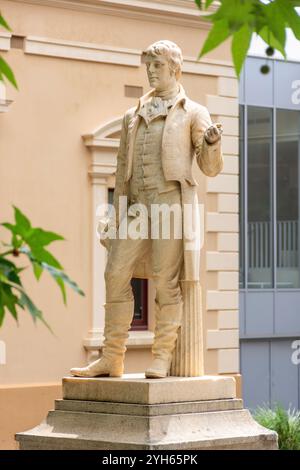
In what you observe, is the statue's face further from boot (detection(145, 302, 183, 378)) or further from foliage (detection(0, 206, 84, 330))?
foliage (detection(0, 206, 84, 330))

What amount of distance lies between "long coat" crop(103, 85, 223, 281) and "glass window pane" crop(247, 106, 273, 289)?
9.93 metres

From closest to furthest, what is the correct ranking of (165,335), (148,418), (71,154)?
(148,418)
(165,335)
(71,154)

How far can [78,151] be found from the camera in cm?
1588

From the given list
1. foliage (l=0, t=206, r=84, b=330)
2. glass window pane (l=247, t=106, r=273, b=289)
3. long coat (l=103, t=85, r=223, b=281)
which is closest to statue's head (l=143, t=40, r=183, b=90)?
long coat (l=103, t=85, r=223, b=281)

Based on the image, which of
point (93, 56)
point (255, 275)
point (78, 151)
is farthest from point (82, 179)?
point (255, 275)

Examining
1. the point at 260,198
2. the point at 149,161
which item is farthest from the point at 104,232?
the point at 260,198

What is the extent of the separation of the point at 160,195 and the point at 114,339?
1.17 meters

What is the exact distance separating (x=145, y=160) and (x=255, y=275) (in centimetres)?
1027

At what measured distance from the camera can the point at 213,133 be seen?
9.74 meters

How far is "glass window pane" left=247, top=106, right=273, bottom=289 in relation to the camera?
20188mm

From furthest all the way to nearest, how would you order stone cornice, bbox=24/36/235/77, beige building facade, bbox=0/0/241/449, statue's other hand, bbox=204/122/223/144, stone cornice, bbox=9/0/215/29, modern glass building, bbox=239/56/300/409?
modern glass building, bbox=239/56/300/409, stone cornice, bbox=9/0/215/29, stone cornice, bbox=24/36/235/77, beige building facade, bbox=0/0/241/449, statue's other hand, bbox=204/122/223/144

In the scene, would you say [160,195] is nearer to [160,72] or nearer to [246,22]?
[160,72]

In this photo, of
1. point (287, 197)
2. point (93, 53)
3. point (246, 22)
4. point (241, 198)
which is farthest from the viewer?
point (287, 197)
